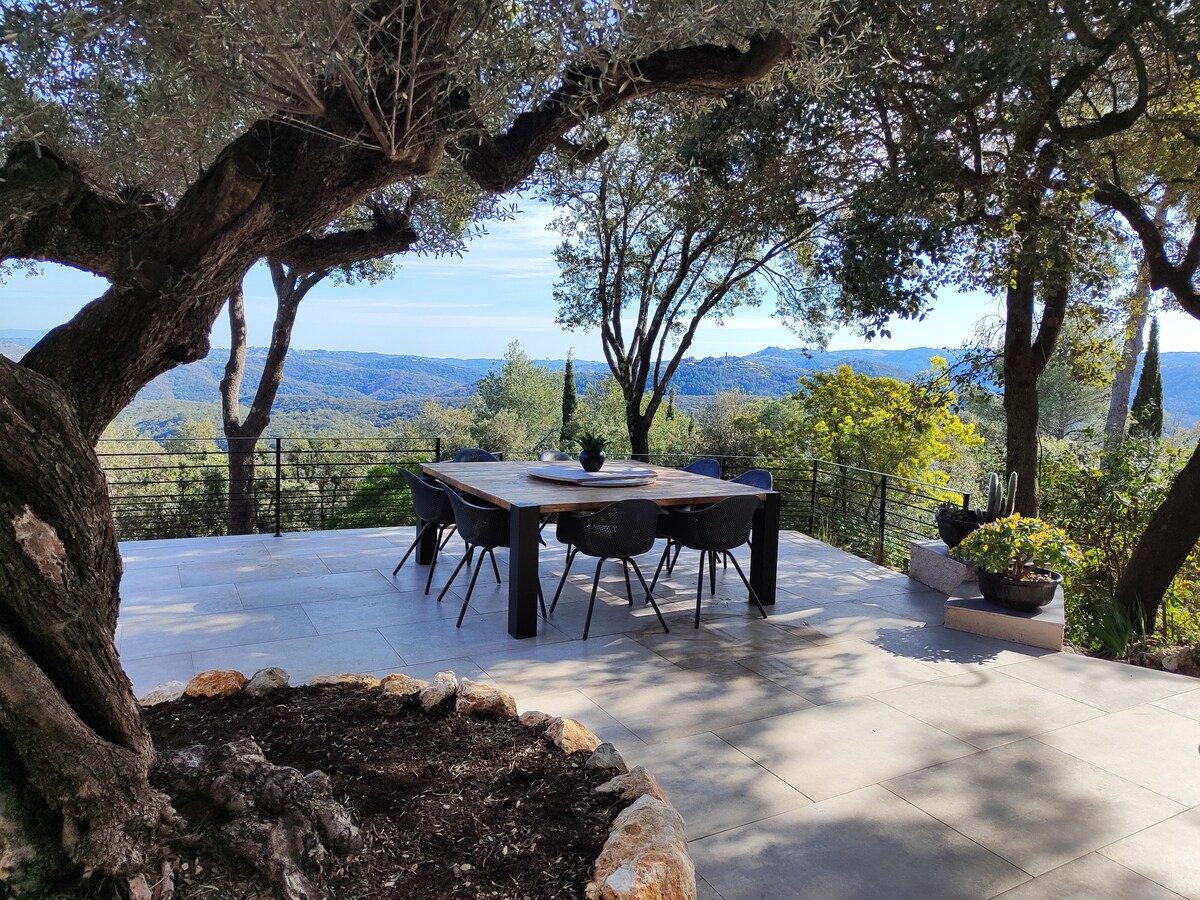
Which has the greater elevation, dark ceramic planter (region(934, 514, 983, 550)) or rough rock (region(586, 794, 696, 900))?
dark ceramic planter (region(934, 514, 983, 550))

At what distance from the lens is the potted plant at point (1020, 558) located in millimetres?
4082

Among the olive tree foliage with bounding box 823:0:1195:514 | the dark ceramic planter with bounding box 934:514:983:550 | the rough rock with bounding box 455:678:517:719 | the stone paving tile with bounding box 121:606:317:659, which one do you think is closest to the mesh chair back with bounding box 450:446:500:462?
the stone paving tile with bounding box 121:606:317:659

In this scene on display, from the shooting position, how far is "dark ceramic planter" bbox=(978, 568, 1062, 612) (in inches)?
165

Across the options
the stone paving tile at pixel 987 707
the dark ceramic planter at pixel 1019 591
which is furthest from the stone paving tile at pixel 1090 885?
the dark ceramic planter at pixel 1019 591

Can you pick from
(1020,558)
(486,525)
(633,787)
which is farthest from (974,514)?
(633,787)

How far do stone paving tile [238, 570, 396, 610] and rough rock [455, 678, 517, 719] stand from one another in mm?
2403

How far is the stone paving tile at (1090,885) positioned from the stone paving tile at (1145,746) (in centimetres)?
60

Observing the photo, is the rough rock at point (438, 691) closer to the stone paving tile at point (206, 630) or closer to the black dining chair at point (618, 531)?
the black dining chair at point (618, 531)

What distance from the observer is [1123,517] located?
225 inches

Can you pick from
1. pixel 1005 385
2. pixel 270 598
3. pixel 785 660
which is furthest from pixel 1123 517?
pixel 270 598

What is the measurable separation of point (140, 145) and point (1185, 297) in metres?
6.67

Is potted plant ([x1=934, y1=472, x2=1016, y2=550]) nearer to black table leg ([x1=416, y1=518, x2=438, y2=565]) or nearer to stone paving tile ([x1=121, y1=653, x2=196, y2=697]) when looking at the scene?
black table leg ([x1=416, y1=518, x2=438, y2=565])

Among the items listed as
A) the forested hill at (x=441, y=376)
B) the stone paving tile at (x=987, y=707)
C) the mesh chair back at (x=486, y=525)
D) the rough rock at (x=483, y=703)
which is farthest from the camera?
the forested hill at (x=441, y=376)

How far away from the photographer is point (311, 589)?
186 inches
